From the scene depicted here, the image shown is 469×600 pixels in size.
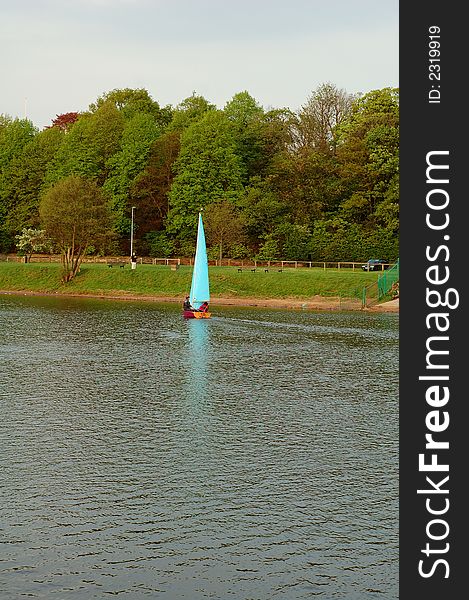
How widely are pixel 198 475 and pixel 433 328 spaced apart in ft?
42.4

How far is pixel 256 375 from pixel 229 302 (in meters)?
49.3

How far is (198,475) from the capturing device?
25.8m

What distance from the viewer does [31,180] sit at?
143 meters

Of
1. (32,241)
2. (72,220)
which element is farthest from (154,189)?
(72,220)

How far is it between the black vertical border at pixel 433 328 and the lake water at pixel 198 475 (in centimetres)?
365

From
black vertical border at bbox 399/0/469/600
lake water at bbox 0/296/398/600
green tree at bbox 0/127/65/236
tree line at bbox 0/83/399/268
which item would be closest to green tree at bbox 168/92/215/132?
tree line at bbox 0/83/399/268

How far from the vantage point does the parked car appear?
108 meters

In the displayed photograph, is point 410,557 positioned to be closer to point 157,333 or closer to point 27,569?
point 27,569

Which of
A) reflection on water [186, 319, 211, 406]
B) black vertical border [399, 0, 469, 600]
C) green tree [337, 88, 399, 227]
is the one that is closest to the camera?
black vertical border [399, 0, 469, 600]

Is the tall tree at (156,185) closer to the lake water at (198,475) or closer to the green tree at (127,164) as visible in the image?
the green tree at (127,164)

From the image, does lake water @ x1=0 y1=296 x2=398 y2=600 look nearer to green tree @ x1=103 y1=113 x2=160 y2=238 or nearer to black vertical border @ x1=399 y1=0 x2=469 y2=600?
black vertical border @ x1=399 y1=0 x2=469 y2=600

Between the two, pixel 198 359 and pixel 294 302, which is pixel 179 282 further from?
pixel 198 359

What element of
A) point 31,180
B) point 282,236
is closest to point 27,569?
point 282,236

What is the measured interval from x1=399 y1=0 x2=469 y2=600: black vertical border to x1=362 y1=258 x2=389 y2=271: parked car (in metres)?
91.4
